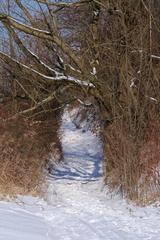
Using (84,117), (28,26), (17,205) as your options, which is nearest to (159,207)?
(17,205)

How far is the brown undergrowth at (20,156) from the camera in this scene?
778 centimetres

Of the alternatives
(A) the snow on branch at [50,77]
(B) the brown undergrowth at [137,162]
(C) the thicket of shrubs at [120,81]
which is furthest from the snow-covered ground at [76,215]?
(A) the snow on branch at [50,77]

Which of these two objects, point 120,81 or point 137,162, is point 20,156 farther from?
point 120,81

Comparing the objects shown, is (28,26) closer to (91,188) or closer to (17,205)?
(91,188)

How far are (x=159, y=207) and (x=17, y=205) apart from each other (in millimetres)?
2169

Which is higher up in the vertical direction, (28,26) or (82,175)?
(28,26)

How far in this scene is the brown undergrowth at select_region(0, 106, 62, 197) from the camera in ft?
25.5

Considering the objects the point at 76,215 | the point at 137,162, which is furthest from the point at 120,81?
the point at 76,215

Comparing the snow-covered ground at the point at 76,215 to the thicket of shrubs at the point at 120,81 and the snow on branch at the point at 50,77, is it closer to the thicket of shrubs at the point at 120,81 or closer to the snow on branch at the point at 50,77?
the thicket of shrubs at the point at 120,81

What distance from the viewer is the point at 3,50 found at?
11.3 meters

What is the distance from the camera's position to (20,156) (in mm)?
8703

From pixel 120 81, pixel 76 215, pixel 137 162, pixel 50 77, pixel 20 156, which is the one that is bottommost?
pixel 76 215

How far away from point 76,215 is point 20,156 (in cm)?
211

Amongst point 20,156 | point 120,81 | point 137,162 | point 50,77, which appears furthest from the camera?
point 50,77
